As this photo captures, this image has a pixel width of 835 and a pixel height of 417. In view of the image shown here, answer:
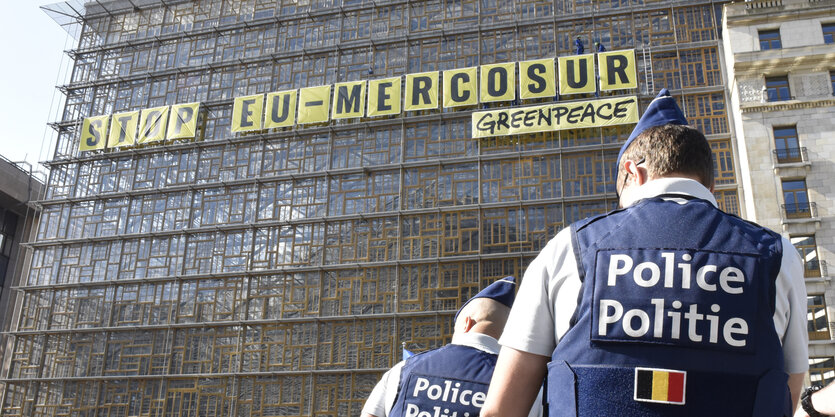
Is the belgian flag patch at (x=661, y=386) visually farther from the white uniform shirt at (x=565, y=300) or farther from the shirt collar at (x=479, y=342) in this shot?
the shirt collar at (x=479, y=342)

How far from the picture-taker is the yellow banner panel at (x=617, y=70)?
20266 mm

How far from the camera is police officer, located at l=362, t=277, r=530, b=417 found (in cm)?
350

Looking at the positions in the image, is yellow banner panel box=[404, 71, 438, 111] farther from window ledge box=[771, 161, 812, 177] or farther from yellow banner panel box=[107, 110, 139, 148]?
yellow banner panel box=[107, 110, 139, 148]

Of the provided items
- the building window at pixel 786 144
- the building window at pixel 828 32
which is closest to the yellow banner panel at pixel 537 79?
the building window at pixel 786 144

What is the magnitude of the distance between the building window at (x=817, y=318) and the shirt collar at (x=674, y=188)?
1758cm

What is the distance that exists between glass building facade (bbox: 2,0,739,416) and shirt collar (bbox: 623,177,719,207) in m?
17.6

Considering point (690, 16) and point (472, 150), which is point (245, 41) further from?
point (690, 16)

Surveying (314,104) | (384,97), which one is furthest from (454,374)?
(314,104)

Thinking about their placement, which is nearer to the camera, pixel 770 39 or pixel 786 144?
pixel 786 144

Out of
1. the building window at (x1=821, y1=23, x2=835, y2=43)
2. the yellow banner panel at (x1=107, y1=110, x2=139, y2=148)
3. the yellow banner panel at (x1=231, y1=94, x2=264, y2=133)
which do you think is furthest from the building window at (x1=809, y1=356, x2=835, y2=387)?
the yellow banner panel at (x1=107, y1=110, x2=139, y2=148)

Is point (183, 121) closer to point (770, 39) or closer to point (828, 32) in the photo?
point (770, 39)

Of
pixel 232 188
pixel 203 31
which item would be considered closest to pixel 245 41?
pixel 203 31

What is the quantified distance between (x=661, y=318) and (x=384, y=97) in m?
20.9

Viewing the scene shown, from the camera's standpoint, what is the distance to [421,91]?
71.6ft
